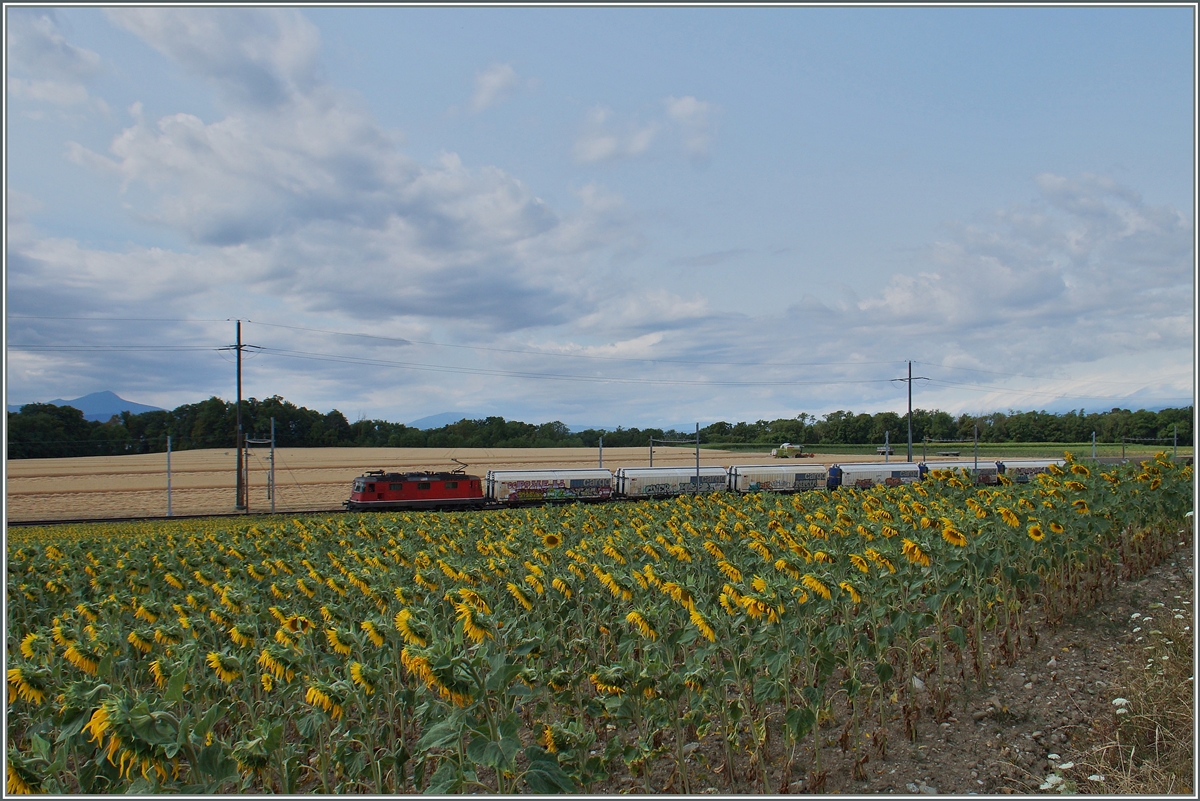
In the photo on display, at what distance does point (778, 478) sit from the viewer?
162 ft

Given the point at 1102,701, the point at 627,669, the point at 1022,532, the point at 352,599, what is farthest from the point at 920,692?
the point at 352,599

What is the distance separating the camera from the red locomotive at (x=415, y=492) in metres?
41.0

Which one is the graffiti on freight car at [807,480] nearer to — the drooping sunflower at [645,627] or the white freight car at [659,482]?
the white freight car at [659,482]

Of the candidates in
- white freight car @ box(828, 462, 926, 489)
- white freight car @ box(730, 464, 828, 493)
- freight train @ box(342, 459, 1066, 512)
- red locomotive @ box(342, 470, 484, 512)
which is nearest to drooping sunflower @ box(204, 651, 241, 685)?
freight train @ box(342, 459, 1066, 512)

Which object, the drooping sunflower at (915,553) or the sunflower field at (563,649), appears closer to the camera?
the sunflower field at (563,649)

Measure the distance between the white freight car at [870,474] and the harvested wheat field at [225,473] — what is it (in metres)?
35.5

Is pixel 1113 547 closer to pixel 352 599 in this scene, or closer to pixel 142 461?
pixel 352 599

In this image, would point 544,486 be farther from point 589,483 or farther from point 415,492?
point 415,492

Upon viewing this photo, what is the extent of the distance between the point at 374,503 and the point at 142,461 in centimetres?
7829

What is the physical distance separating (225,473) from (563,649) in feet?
297

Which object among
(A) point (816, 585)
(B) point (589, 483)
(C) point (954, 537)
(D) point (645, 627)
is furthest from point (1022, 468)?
(D) point (645, 627)

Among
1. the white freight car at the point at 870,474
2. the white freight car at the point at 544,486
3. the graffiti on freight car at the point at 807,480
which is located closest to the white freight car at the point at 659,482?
the white freight car at the point at 544,486

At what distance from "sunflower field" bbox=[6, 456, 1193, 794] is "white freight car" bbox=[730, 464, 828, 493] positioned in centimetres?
3680

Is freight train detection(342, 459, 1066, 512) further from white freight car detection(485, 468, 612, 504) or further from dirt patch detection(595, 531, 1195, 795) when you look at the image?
dirt patch detection(595, 531, 1195, 795)
